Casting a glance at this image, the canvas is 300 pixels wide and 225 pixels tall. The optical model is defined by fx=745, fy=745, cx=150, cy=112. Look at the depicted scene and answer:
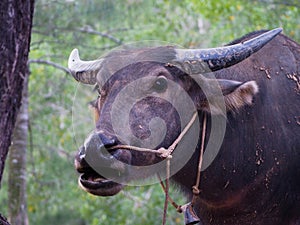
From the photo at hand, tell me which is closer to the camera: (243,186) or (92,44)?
(243,186)

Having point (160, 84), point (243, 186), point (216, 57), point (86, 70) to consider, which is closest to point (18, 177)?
point (86, 70)

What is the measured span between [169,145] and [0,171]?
1.33m

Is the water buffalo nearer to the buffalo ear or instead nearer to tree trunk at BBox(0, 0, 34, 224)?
the buffalo ear

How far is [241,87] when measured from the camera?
5453 mm

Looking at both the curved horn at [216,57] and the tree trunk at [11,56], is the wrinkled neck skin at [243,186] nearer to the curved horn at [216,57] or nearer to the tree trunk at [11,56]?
the curved horn at [216,57]

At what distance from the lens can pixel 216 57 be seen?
17.6 ft

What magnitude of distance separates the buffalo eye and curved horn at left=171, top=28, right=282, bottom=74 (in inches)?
6.8

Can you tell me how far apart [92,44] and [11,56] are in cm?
645

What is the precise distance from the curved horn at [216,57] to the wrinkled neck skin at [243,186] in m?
0.57

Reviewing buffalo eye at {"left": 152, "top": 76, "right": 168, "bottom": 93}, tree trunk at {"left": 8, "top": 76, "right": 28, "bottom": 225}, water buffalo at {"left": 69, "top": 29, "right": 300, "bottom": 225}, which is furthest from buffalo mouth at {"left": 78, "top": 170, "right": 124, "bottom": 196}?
tree trunk at {"left": 8, "top": 76, "right": 28, "bottom": 225}

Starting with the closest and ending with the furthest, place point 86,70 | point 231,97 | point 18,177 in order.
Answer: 1. point 231,97
2. point 86,70
3. point 18,177

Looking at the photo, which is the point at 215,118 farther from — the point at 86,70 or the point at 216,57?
the point at 86,70

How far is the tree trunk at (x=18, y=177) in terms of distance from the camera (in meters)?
8.62

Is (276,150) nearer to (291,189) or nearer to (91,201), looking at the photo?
(291,189)
